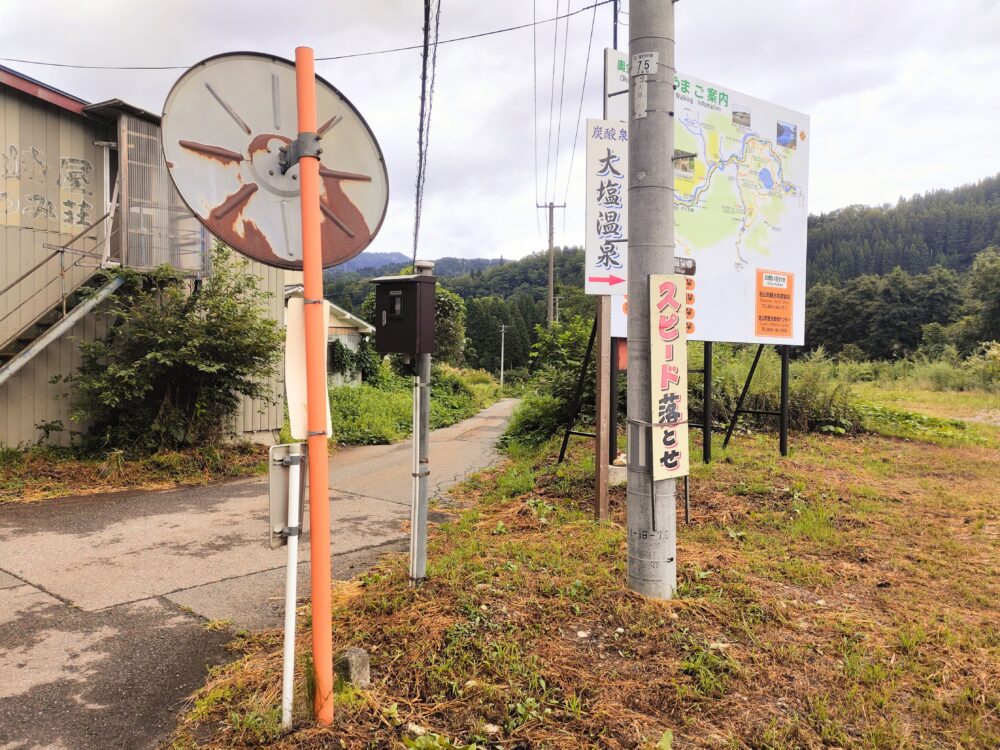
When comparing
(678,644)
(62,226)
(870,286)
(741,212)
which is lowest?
(678,644)

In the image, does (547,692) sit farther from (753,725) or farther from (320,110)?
(320,110)

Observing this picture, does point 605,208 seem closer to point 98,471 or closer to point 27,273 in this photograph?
point 98,471

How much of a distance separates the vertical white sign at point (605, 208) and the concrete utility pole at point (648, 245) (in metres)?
1.86

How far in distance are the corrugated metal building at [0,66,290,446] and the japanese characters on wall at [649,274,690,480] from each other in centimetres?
762

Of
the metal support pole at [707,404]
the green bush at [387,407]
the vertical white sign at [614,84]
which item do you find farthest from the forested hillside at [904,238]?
the vertical white sign at [614,84]

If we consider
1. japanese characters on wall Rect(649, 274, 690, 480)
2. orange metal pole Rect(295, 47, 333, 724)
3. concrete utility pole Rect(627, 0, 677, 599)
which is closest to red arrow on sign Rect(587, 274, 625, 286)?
concrete utility pole Rect(627, 0, 677, 599)

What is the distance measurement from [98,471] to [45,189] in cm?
392

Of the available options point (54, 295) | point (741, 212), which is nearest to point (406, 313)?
point (741, 212)

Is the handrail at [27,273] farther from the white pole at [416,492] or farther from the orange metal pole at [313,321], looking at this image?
the orange metal pole at [313,321]

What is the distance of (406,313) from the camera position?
3.89 metres

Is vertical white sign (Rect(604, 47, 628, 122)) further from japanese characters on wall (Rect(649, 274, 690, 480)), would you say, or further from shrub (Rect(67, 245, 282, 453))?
shrub (Rect(67, 245, 282, 453))

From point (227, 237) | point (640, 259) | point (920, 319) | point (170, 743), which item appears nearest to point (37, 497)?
point (170, 743)

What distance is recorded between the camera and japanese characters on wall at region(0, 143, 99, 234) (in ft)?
27.2

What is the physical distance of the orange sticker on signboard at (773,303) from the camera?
7.68 meters
